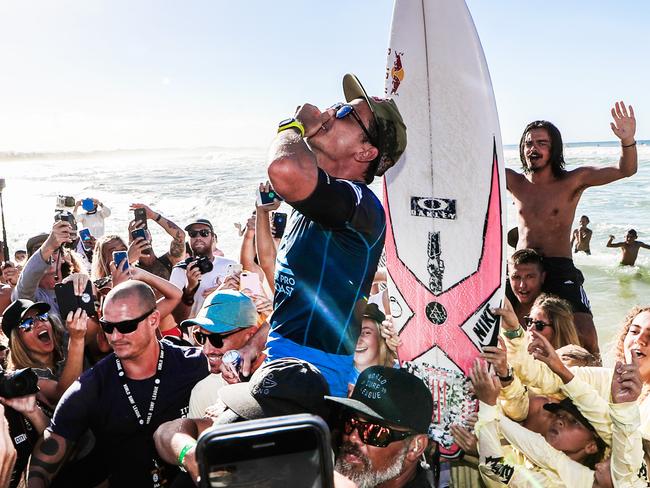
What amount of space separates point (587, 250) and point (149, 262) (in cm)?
1062

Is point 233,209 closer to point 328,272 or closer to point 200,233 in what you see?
point 200,233

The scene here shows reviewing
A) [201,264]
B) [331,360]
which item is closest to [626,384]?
[331,360]

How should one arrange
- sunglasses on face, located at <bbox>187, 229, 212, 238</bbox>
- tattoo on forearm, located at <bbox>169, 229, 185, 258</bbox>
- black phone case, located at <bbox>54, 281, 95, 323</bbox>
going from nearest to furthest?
black phone case, located at <bbox>54, 281, 95, 323</bbox> < sunglasses on face, located at <bbox>187, 229, 212, 238</bbox> < tattoo on forearm, located at <bbox>169, 229, 185, 258</bbox>

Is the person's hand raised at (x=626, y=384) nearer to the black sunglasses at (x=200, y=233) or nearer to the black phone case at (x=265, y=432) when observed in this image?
the black phone case at (x=265, y=432)

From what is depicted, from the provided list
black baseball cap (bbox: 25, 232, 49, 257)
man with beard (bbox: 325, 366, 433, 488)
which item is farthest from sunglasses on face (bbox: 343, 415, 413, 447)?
black baseball cap (bbox: 25, 232, 49, 257)

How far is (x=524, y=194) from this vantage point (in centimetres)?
428

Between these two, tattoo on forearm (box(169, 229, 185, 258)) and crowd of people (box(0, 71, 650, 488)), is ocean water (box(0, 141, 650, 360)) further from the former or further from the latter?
crowd of people (box(0, 71, 650, 488))

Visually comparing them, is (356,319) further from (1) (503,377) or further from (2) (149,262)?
(2) (149,262)

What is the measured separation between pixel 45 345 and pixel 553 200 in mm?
3655

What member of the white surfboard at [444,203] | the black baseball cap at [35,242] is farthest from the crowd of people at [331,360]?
the black baseball cap at [35,242]

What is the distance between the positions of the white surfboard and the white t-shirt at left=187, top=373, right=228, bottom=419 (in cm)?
155

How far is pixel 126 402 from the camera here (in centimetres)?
250

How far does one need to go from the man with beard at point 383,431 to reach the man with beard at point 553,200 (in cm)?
240

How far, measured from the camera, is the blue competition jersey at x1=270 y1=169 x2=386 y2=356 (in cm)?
174
